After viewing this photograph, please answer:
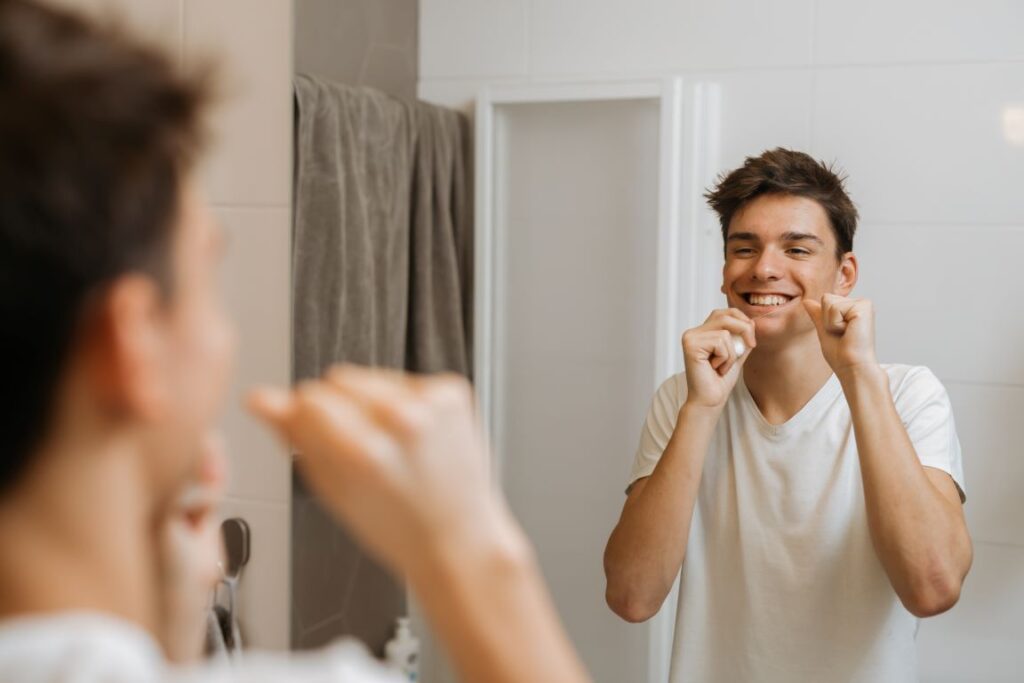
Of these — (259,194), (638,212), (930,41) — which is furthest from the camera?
(259,194)

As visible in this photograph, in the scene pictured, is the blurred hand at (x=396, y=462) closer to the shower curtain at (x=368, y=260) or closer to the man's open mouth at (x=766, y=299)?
the man's open mouth at (x=766, y=299)

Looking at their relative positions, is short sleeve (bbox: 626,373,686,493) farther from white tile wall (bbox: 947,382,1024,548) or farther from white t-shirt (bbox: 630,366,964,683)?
white tile wall (bbox: 947,382,1024,548)

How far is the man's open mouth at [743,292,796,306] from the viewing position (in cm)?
104

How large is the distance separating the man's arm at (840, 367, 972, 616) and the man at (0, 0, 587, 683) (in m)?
0.62

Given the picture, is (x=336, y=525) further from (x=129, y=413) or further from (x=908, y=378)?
(x=129, y=413)

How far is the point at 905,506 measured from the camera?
1003mm

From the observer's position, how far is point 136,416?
436 millimetres

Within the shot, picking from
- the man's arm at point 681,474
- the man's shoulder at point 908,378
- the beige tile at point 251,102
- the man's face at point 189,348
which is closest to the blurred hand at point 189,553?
the man's face at point 189,348

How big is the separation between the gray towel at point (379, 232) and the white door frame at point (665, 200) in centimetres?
3

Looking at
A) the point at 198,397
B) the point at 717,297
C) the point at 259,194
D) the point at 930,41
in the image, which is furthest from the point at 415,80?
the point at 198,397

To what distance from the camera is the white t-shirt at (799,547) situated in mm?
1037

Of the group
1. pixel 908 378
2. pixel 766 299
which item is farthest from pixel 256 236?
pixel 908 378

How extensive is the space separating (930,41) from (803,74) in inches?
4.6

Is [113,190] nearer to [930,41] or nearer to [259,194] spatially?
[930,41]
